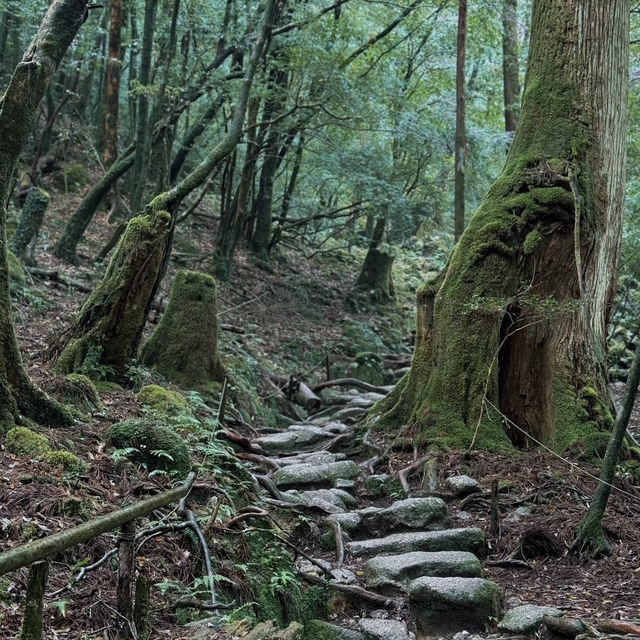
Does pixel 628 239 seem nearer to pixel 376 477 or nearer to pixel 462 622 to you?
pixel 376 477

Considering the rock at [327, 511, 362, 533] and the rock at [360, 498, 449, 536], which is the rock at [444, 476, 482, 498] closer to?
the rock at [360, 498, 449, 536]

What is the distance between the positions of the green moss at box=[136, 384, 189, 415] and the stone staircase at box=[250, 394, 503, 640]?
1.20m

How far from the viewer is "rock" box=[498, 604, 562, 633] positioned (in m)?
3.87

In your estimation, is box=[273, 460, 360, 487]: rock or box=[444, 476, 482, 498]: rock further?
box=[273, 460, 360, 487]: rock

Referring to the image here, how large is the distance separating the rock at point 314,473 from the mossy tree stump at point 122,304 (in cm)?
223

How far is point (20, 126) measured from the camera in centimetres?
483

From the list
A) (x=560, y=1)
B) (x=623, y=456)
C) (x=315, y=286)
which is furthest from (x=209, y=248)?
(x=623, y=456)

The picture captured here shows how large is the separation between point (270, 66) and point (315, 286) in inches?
267

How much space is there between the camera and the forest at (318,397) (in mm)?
3898

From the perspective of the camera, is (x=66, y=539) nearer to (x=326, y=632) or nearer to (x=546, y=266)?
(x=326, y=632)

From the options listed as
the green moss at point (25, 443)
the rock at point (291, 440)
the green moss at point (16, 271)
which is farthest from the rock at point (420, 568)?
the green moss at point (16, 271)

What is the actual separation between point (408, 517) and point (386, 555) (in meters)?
0.64

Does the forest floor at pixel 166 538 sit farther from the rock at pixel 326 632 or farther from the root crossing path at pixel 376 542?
the rock at pixel 326 632

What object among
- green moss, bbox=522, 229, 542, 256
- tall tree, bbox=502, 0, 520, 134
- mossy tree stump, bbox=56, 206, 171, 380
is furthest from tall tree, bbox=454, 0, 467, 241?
mossy tree stump, bbox=56, 206, 171, 380
